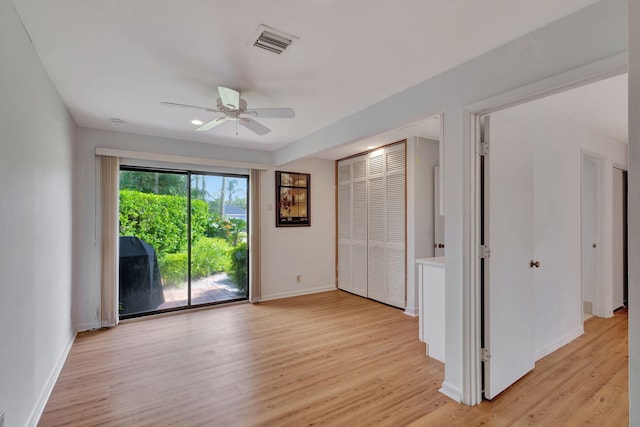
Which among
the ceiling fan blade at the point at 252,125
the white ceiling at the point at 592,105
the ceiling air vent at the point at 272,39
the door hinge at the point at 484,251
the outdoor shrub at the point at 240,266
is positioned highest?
the ceiling air vent at the point at 272,39

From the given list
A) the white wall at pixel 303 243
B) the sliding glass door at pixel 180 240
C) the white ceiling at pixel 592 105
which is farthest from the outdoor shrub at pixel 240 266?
the white ceiling at pixel 592 105

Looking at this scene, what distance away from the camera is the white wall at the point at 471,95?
1.60m

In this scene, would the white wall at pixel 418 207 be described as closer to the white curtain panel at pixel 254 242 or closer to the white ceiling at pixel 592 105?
the white ceiling at pixel 592 105

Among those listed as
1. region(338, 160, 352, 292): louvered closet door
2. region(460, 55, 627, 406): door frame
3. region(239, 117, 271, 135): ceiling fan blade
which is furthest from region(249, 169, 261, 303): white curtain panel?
region(460, 55, 627, 406): door frame

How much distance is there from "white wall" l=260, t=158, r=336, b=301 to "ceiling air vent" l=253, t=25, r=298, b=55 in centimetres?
311

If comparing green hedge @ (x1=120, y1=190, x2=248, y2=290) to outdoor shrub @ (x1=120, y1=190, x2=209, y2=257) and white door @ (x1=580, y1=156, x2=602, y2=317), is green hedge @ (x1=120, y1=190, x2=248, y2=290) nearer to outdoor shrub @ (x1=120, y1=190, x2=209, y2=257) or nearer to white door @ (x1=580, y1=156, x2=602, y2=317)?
outdoor shrub @ (x1=120, y1=190, x2=209, y2=257)

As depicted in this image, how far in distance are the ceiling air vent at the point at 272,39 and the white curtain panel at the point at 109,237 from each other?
2980 millimetres

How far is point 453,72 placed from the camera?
2299 mm

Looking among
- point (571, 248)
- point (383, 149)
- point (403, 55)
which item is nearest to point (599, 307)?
point (571, 248)

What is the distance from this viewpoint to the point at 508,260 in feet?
7.91

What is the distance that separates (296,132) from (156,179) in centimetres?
210

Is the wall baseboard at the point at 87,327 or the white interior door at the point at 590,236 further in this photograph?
the white interior door at the point at 590,236

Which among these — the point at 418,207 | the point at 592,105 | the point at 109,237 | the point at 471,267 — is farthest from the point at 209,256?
the point at 592,105

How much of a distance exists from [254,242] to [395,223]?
2.24 metres
